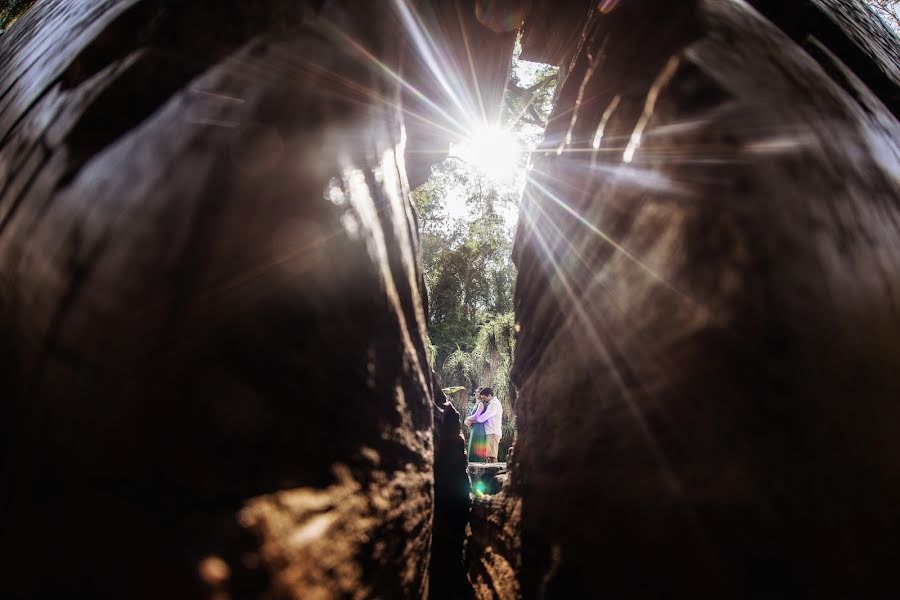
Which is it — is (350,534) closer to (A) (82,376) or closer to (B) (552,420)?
(A) (82,376)

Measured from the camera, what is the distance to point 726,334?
704 millimetres

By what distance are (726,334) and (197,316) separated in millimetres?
949

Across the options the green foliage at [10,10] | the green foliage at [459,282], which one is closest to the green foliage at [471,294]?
the green foliage at [459,282]

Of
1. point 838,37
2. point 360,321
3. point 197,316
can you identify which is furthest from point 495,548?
point 838,37

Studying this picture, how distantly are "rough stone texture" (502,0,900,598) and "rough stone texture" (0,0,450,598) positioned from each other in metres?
0.61

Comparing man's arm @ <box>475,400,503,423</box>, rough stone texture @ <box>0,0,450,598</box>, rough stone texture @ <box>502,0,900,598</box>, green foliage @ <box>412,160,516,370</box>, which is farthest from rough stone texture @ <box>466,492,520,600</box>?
green foliage @ <box>412,160,516,370</box>

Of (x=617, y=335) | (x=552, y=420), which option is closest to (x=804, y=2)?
(x=617, y=335)

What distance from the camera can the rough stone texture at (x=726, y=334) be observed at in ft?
2.12

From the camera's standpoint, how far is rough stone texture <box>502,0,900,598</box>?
646 millimetres

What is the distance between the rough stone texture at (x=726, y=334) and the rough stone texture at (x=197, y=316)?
61 centimetres

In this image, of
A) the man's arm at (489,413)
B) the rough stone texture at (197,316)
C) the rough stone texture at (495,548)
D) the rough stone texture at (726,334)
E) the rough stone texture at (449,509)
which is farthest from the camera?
the man's arm at (489,413)

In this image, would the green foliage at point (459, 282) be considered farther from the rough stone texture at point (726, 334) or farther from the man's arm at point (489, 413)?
the rough stone texture at point (726, 334)

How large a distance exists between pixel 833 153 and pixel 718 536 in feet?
2.98

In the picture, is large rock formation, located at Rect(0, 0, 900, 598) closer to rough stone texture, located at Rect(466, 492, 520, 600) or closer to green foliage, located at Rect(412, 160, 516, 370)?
rough stone texture, located at Rect(466, 492, 520, 600)
